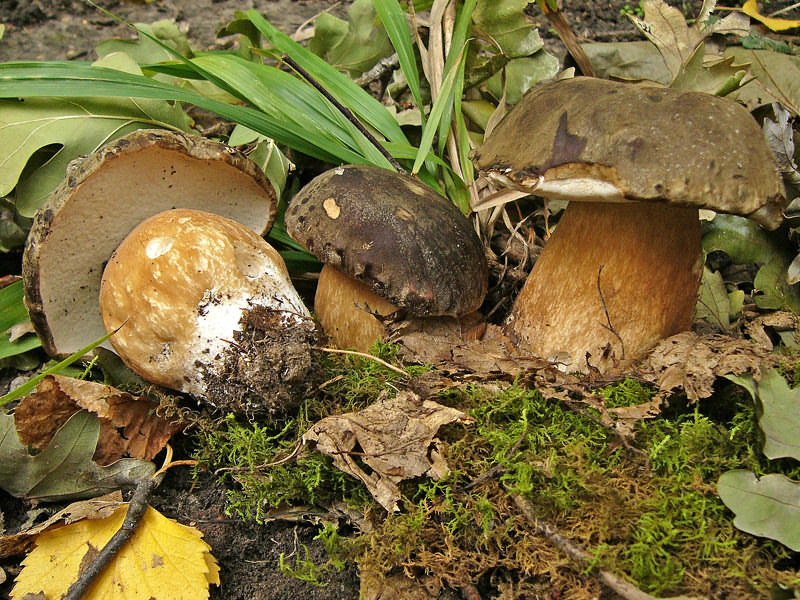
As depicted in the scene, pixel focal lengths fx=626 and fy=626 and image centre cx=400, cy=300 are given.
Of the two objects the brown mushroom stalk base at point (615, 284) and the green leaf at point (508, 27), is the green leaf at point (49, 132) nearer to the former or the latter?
the green leaf at point (508, 27)

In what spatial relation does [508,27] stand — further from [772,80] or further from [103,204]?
[103,204]

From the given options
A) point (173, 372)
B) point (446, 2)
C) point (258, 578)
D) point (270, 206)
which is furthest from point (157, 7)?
point (258, 578)

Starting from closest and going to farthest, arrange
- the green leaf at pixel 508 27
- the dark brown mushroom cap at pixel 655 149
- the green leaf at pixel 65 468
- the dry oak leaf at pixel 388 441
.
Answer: the dark brown mushroom cap at pixel 655 149
the dry oak leaf at pixel 388 441
the green leaf at pixel 65 468
the green leaf at pixel 508 27

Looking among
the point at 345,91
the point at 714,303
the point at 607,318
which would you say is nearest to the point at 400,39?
the point at 345,91

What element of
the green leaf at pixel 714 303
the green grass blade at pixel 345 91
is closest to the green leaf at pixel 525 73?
the green grass blade at pixel 345 91

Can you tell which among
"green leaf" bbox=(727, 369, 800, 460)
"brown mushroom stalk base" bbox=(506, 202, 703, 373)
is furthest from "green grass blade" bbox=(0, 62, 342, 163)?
"green leaf" bbox=(727, 369, 800, 460)

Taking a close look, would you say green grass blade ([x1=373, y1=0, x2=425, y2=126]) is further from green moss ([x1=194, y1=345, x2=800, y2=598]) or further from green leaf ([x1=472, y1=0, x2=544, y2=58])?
green moss ([x1=194, y1=345, x2=800, y2=598])
